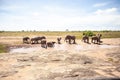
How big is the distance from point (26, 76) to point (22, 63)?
10.7 feet

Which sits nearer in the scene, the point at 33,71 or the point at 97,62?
the point at 33,71

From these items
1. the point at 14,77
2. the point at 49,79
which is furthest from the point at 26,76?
the point at 49,79

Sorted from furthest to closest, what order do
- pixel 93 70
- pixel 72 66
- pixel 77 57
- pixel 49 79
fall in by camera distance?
pixel 77 57 < pixel 72 66 < pixel 93 70 < pixel 49 79

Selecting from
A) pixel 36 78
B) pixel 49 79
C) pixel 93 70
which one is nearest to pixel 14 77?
pixel 36 78

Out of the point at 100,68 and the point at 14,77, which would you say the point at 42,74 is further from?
the point at 100,68

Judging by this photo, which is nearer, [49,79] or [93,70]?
[49,79]

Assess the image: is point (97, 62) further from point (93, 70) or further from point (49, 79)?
point (49, 79)

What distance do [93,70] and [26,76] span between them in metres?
4.70

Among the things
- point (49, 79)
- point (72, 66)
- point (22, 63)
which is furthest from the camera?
point (22, 63)

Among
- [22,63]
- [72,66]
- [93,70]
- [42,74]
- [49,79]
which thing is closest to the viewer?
[49,79]

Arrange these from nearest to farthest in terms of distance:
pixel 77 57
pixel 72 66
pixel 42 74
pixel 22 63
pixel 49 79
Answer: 1. pixel 49 79
2. pixel 42 74
3. pixel 72 66
4. pixel 22 63
5. pixel 77 57

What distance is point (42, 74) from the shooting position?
11.3 metres

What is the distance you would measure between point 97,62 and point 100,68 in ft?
5.89

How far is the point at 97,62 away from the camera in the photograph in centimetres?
1454
